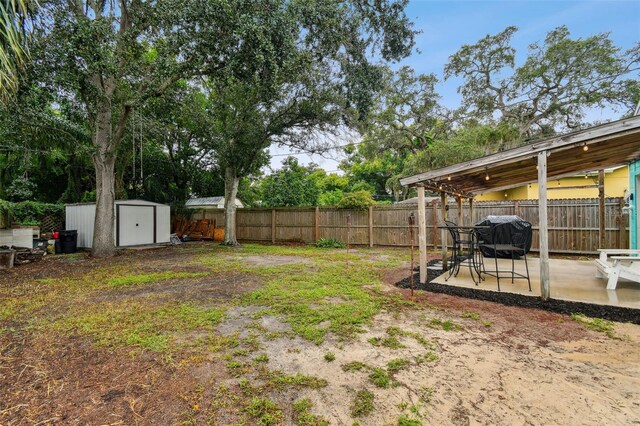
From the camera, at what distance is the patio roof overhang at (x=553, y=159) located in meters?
3.78

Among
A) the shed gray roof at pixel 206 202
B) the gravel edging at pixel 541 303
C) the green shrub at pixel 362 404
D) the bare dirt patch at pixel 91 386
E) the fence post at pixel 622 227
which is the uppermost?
the shed gray roof at pixel 206 202

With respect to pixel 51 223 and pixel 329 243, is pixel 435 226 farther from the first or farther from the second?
pixel 51 223

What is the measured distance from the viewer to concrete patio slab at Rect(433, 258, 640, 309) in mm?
3983

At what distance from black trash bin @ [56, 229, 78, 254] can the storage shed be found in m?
0.46

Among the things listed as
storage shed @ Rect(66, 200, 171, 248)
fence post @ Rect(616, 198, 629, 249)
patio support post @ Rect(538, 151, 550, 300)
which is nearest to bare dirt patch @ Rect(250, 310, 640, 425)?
patio support post @ Rect(538, 151, 550, 300)

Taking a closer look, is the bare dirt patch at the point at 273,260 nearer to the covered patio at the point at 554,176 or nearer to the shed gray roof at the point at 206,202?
the covered patio at the point at 554,176

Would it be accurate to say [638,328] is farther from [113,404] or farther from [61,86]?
[61,86]

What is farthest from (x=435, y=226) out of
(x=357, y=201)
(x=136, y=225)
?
(x=136, y=225)

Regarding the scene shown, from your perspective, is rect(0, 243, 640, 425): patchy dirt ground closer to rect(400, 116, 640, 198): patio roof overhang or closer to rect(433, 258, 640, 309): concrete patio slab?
rect(433, 258, 640, 309): concrete patio slab

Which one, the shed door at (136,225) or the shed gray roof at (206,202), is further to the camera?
the shed gray roof at (206,202)

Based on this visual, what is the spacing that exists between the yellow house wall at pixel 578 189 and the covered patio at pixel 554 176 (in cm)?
504

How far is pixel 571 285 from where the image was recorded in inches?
187

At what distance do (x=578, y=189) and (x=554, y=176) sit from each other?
8.62 m

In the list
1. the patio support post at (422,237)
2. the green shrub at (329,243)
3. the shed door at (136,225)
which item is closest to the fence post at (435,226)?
the green shrub at (329,243)
